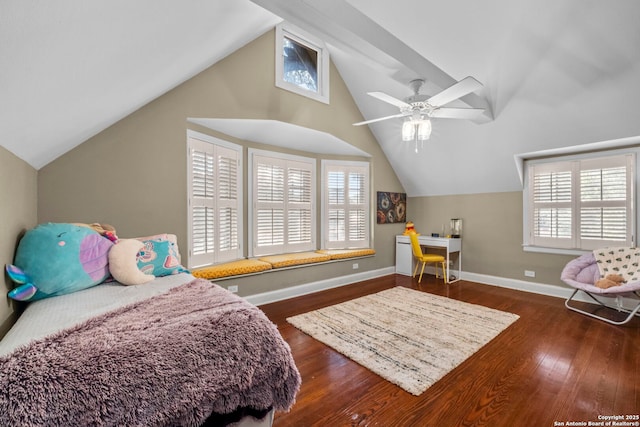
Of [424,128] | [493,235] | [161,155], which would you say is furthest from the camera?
[493,235]

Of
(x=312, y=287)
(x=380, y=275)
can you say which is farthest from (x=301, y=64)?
(x=380, y=275)

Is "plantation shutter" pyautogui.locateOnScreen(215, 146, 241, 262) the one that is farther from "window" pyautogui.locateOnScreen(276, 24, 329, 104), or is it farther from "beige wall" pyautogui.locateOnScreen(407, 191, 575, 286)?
"beige wall" pyautogui.locateOnScreen(407, 191, 575, 286)

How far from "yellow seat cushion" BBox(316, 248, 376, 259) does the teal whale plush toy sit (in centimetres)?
289

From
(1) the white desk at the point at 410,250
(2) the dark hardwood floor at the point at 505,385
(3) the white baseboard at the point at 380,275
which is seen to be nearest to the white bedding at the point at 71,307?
(2) the dark hardwood floor at the point at 505,385

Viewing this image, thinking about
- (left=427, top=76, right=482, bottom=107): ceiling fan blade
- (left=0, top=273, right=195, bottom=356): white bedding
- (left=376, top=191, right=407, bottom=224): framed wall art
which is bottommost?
(left=0, top=273, right=195, bottom=356): white bedding

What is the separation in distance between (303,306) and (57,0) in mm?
3150

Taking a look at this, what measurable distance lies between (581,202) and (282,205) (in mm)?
4108

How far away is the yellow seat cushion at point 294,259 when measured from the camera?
354 cm

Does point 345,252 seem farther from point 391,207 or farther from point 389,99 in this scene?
point 389,99

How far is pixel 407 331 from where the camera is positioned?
8.70 ft

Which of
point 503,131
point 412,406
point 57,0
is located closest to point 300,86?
point 503,131

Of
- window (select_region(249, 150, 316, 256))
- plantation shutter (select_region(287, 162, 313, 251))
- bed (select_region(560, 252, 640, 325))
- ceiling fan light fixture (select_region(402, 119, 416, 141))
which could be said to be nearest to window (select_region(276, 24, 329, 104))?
window (select_region(249, 150, 316, 256))

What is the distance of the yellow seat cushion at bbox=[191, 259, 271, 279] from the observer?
2936 millimetres

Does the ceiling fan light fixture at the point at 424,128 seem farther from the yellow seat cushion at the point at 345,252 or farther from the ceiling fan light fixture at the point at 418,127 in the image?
the yellow seat cushion at the point at 345,252
